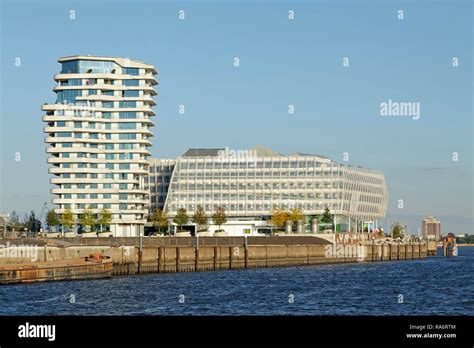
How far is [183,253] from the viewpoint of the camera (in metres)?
146

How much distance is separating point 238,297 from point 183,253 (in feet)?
197

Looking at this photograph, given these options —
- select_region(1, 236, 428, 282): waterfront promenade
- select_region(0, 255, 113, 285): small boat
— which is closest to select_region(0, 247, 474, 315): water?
select_region(0, 255, 113, 285): small boat

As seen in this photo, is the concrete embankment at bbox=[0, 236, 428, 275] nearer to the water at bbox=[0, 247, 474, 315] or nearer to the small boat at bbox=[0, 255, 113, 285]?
the small boat at bbox=[0, 255, 113, 285]

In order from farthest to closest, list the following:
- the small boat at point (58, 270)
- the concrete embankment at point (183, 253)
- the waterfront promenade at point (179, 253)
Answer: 1. the concrete embankment at point (183, 253)
2. the waterfront promenade at point (179, 253)
3. the small boat at point (58, 270)

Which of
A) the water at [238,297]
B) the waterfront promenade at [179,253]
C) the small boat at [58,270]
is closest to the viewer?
the water at [238,297]

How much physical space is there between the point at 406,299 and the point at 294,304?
42.0 feet

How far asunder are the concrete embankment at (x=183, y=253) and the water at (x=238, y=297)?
11029mm

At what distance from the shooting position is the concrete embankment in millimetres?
126812

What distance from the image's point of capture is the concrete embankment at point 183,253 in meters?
127

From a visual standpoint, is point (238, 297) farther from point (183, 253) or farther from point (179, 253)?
point (183, 253)

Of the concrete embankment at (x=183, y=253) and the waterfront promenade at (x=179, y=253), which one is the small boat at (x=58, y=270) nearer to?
the waterfront promenade at (x=179, y=253)

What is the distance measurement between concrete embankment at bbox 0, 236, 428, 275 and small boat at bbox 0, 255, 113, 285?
9.31 feet

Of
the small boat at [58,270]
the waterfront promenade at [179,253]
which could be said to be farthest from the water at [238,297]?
the waterfront promenade at [179,253]
